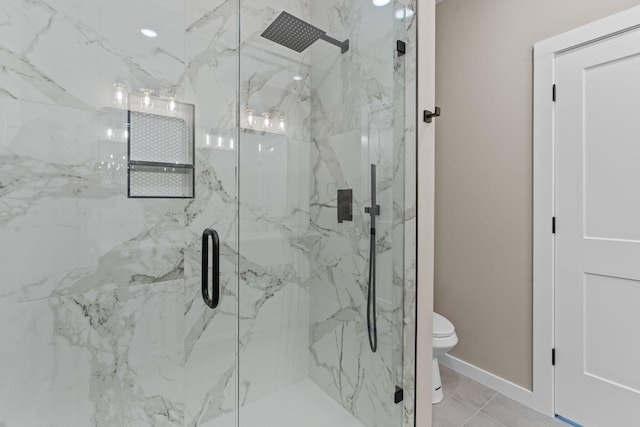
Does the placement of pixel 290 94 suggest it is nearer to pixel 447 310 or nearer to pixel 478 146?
pixel 478 146

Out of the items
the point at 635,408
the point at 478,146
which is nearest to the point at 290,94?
the point at 478,146

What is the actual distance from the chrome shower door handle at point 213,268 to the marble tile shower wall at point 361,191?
51 centimetres

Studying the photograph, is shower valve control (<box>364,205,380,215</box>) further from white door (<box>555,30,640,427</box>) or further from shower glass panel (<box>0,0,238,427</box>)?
white door (<box>555,30,640,427</box>)

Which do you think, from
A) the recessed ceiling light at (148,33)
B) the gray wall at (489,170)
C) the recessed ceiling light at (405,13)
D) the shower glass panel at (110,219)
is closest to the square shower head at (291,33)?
the shower glass panel at (110,219)

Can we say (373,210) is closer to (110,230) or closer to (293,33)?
(293,33)

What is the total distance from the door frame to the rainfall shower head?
1.25 metres

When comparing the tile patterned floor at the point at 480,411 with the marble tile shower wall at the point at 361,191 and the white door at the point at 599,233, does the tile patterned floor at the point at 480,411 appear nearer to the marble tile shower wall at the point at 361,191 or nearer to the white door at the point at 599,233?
the white door at the point at 599,233

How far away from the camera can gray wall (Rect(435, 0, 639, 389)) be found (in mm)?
1835

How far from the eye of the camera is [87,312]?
128 cm

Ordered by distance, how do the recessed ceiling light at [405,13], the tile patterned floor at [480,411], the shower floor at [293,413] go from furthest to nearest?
the tile patterned floor at [480,411]
the shower floor at [293,413]
the recessed ceiling light at [405,13]

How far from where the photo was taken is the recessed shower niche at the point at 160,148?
1.35 meters

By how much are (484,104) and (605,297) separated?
131cm

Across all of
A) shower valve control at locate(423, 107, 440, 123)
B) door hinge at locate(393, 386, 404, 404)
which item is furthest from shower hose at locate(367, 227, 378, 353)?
shower valve control at locate(423, 107, 440, 123)

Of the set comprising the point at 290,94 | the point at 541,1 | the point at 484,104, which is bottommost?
the point at 290,94
